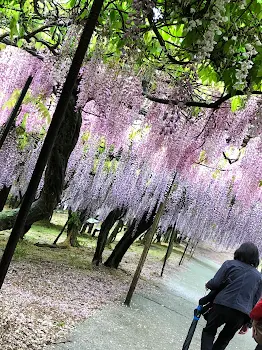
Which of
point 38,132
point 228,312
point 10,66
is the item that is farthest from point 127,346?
point 38,132

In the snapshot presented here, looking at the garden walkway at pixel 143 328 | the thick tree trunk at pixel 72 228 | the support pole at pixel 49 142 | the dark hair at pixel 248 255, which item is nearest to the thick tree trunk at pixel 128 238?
the garden walkway at pixel 143 328

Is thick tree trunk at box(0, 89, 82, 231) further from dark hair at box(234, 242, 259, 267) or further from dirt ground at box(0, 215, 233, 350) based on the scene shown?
dark hair at box(234, 242, 259, 267)

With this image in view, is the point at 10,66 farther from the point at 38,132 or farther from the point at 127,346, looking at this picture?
the point at 127,346

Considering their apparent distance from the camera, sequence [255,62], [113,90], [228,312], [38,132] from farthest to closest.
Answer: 1. [38,132]
2. [113,90]
3. [228,312]
4. [255,62]

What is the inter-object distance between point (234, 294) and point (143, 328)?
82.4 inches

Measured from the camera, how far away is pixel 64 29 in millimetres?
4488

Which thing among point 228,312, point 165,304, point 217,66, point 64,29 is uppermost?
point 64,29

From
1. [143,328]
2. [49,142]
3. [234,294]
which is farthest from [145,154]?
[49,142]

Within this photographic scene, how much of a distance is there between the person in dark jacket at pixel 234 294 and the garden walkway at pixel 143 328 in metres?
1.08

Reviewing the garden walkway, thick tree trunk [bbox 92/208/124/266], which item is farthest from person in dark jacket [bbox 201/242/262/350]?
thick tree trunk [bbox 92/208/124/266]

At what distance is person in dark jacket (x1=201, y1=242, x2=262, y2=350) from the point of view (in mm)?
3691

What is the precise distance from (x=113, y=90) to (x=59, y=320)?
2.88m

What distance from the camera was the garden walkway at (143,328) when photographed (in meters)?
4.32

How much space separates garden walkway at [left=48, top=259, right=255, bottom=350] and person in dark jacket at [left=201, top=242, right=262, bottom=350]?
1078 millimetres
